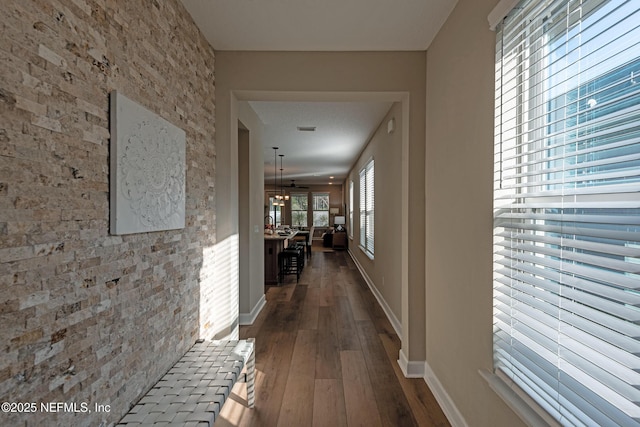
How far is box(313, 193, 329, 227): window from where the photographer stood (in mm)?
14891

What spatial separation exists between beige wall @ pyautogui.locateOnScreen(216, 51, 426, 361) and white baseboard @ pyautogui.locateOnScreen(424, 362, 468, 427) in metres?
0.15

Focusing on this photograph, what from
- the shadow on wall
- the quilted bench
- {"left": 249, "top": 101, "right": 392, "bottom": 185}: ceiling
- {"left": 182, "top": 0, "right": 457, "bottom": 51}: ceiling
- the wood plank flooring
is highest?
{"left": 182, "top": 0, "right": 457, "bottom": 51}: ceiling

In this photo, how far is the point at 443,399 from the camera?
2.17 metres

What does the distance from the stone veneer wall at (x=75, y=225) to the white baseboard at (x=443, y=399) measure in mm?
1781

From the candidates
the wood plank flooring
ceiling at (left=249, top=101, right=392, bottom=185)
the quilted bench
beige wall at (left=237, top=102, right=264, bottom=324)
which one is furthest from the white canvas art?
ceiling at (left=249, top=101, right=392, bottom=185)

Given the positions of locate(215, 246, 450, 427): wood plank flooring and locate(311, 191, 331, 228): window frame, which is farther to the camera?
locate(311, 191, 331, 228): window frame

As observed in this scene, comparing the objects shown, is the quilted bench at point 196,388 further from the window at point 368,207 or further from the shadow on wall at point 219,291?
the window at point 368,207

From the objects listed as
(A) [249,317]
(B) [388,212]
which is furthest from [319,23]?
(A) [249,317]

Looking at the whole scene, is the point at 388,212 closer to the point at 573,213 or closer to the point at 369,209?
the point at 369,209

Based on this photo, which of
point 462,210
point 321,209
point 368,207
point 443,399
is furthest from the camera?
point 321,209

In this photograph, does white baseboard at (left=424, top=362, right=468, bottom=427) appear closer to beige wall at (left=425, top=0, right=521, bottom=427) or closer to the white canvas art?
beige wall at (left=425, top=0, right=521, bottom=427)

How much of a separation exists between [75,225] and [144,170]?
0.48 meters

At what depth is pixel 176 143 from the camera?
1911 millimetres

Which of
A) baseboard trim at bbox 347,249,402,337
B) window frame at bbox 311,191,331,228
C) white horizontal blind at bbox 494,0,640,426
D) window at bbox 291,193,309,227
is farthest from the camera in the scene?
window at bbox 291,193,309,227
